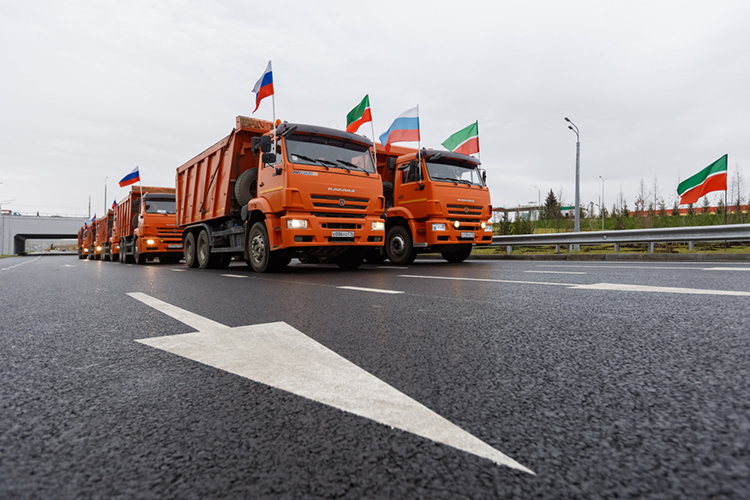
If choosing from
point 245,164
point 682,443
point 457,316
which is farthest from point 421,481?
point 245,164

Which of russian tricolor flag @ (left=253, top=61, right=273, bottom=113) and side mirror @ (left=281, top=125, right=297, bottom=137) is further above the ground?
russian tricolor flag @ (left=253, top=61, right=273, bottom=113)

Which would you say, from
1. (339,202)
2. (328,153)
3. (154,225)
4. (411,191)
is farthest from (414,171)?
(154,225)

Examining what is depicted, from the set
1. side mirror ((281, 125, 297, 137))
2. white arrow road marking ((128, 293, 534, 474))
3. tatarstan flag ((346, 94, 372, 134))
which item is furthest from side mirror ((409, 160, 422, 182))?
white arrow road marking ((128, 293, 534, 474))

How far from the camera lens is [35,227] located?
6394cm

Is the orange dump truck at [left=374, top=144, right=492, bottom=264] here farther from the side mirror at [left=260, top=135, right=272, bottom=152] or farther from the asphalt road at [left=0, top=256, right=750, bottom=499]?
the asphalt road at [left=0, top=256, right=750, bottom=499]

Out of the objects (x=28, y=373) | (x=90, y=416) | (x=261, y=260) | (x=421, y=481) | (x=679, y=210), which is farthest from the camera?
(x=679, y=210)

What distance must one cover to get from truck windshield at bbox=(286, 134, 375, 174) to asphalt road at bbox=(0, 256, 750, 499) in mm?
5961

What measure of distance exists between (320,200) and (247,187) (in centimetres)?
237

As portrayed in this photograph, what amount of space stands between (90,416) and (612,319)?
259 cm

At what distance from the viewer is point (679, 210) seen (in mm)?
20766

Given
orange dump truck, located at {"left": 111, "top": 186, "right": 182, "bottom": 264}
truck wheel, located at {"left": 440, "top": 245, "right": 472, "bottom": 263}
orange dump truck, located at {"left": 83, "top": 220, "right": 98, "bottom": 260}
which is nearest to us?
truck wheel, located at {"left": 440, "top": 245, "right": 472, "bottom": 263}

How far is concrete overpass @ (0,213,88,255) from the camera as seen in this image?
203ft

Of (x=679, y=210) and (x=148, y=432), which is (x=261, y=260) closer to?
(x=148, y=432)

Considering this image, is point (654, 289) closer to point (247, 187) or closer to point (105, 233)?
point (247, 187)
